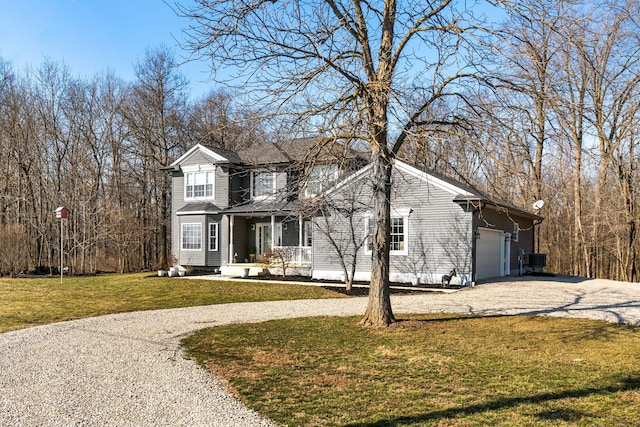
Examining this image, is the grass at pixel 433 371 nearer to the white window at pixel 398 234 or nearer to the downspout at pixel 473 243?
the downspout at pixel 473 243

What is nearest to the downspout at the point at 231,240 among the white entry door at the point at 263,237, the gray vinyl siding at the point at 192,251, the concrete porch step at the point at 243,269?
the concrete porch step at the point at 243,269

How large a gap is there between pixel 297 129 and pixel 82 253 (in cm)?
2162

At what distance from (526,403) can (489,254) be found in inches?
639

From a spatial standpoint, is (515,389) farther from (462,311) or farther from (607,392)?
(462,311)

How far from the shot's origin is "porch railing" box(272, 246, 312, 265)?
74.2 feet

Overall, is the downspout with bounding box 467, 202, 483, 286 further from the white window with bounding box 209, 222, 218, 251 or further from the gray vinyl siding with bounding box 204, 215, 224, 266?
the white window with bounding box 209, 222, 218, 251

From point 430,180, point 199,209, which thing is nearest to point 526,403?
point 430,180

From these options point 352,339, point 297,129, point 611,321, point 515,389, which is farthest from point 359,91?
point 611,321

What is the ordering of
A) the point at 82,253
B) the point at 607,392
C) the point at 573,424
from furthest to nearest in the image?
the point at 82,253, the point at 607,392, the point at 573,424

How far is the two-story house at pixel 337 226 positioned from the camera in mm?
18391

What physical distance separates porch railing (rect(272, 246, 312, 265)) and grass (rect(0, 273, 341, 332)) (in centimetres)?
360

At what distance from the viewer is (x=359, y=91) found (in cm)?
916

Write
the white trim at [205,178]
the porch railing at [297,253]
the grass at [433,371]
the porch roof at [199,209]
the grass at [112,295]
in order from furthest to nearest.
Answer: the white trim at [205,178] < the porch roof at [199,209] < the porch railing at [297,253] < the grass at [112,295] < the grass at [433,371]

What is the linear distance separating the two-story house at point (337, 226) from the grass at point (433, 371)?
12.0 ft
